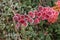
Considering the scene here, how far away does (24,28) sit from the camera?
131 inches

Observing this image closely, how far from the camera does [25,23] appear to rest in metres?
3.16

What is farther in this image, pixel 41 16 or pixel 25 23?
pixel 41 16

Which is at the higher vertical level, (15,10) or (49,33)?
(15,10)

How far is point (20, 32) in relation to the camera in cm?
338

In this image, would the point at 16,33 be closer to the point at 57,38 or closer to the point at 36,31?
the point at 36,31

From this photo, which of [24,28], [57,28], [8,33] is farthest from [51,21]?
[8,33]

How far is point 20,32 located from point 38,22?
0.33m

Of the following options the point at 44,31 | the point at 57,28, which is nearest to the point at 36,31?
the point at 44,31

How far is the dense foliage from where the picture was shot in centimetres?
332

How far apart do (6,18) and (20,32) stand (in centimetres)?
33

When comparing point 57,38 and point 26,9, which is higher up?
point 26,9

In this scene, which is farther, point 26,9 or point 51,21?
point 26,9

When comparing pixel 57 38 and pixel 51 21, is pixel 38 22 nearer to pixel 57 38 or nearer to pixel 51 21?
pixel 51 21

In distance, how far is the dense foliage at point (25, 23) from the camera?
3.32m
